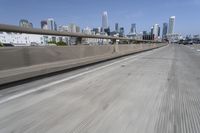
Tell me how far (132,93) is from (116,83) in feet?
2.69

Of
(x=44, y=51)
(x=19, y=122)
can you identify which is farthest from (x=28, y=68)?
(x=19, y=122)

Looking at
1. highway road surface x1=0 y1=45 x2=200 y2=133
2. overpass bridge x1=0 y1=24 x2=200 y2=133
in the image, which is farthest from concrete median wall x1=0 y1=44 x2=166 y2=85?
highway road surface x1=0 y1=45 x2=200 y2=133

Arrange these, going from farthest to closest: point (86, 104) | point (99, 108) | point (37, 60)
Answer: point (37, 60) < point (86, 104) < point (99, 108)

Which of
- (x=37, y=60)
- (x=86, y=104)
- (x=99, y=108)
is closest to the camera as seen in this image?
(x=99, y=108)

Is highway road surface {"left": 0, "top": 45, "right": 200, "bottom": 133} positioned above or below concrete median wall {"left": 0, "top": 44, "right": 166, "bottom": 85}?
below

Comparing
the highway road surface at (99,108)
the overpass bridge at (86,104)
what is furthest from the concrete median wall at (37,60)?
the highway road surface at (99,108)

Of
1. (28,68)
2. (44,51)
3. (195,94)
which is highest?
(44,51)

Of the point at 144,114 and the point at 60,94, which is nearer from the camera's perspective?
the point at 144,114

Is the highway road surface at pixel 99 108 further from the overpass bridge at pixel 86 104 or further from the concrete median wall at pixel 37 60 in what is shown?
the concrete median wall at pixel 37 60

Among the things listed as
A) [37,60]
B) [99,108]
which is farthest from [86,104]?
[37,60]

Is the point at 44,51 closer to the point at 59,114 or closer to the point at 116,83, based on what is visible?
the point at 116,83

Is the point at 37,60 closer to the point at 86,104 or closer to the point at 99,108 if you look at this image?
the point at 86,104

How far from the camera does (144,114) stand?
2461mm

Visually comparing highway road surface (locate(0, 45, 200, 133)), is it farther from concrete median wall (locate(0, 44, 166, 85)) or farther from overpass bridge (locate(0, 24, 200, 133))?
concrete median wall (locate(0, 44, 166, 85))
